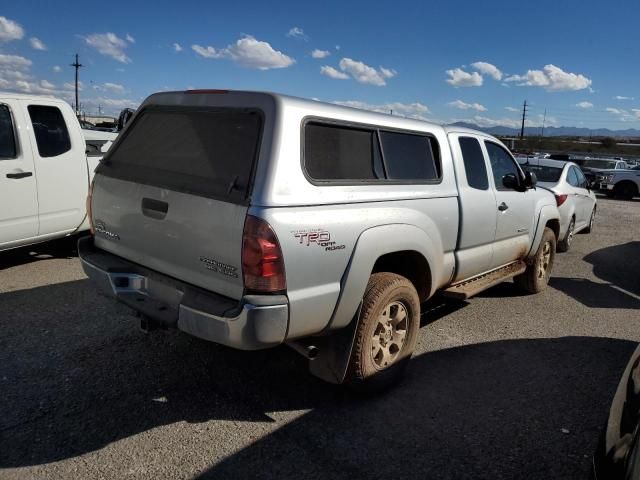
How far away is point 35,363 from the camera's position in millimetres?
3887

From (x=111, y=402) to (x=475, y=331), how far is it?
333 cm

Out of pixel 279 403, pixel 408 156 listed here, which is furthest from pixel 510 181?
pixel 279 403

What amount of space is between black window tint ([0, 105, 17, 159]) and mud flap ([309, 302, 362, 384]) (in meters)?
4.44

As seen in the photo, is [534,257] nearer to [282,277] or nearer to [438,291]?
[438,291]

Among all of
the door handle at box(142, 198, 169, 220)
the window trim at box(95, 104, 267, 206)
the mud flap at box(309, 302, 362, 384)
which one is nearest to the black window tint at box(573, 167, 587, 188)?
the mud flap at box(309, 302, 362, 384)

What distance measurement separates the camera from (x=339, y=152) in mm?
3373

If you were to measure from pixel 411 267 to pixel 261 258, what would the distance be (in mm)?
1681

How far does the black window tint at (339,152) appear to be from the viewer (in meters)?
3.16

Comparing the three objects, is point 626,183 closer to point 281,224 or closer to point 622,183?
point 622,183

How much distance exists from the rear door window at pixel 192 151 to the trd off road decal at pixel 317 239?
15.1 inches

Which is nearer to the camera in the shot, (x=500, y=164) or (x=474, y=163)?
(x=474, y=163)

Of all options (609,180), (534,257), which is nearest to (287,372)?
(534,257)

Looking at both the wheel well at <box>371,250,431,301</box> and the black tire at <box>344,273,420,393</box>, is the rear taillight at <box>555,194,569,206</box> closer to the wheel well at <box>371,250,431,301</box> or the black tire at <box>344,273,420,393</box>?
the wheel well at <box>371,250,431,301</box>

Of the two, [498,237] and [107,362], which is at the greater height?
[498,237]
